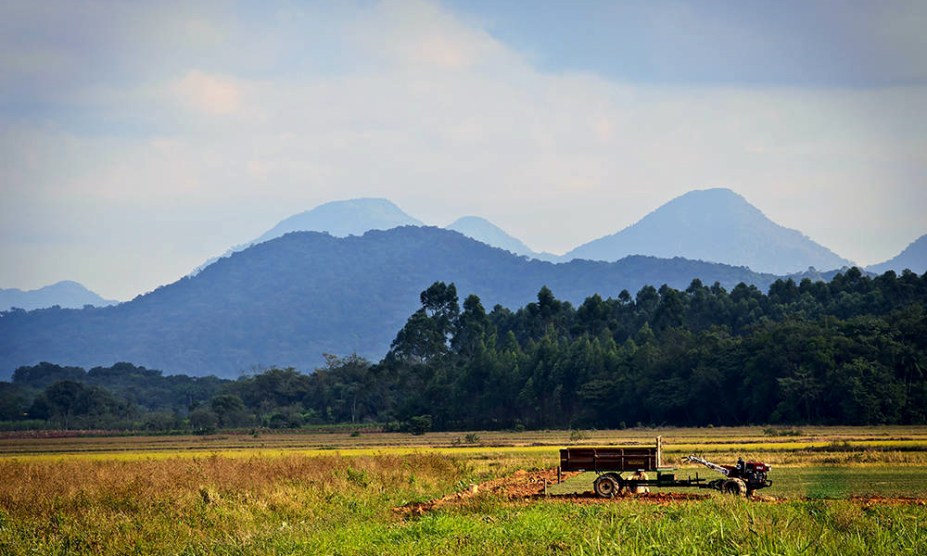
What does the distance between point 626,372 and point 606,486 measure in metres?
81.3

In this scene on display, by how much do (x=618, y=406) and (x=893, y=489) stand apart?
78.1 m

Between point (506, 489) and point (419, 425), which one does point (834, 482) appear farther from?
point (419, 425)

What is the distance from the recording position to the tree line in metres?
92.8

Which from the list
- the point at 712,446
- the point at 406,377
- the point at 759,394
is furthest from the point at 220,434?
the point at 712,446

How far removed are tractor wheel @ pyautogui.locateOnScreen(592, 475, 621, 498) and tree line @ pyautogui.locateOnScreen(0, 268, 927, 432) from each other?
6328 cm

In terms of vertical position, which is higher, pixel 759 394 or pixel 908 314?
pixel 908 314

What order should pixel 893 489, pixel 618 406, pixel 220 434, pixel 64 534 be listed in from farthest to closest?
pixel 220 434 → pixel 618 406 → pixel 893 489 → pixel 64 534

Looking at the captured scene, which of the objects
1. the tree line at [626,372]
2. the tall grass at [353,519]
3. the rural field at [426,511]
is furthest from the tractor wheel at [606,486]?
the tree line at [626,372]

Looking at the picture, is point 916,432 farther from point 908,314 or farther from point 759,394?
point 908,314

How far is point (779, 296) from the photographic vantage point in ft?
479

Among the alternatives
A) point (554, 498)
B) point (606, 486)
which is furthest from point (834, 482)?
point (554, 498)

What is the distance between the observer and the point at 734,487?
96.0 ft

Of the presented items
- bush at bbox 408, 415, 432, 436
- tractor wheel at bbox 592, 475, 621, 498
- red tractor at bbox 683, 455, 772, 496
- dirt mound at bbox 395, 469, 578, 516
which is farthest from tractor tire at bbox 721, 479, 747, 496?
bush at bbox 408, 415, 432, 436

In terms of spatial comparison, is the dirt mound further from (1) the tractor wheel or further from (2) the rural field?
(1) the tractor wheel
